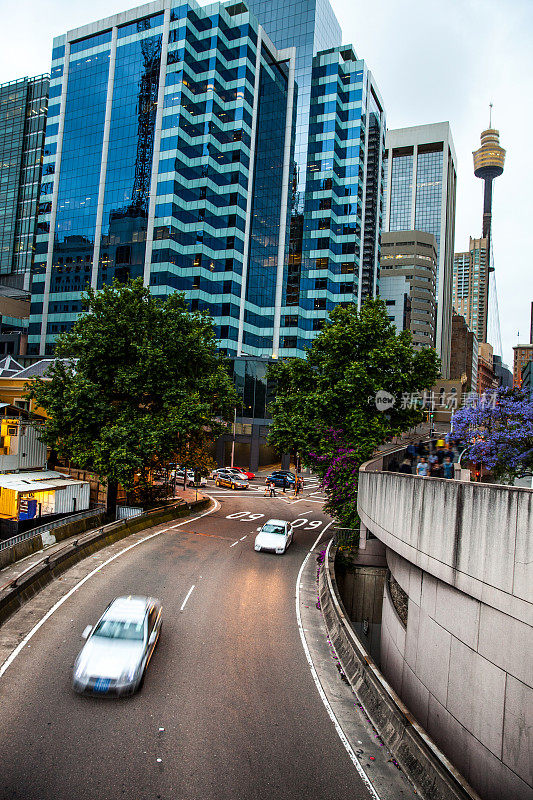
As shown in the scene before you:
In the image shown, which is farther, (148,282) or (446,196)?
(446,196)

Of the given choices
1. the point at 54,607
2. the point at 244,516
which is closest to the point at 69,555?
the point at 54,607

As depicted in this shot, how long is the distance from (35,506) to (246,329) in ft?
175

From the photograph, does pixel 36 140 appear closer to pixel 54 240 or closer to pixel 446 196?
pixel 54 240

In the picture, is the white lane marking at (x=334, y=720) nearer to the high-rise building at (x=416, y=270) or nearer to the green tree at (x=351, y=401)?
the green tree at (x=351, y=401)

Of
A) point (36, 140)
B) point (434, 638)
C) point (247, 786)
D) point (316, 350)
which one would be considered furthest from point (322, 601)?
point (36, 140)

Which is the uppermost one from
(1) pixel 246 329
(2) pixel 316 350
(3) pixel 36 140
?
(3) pixel 36 140

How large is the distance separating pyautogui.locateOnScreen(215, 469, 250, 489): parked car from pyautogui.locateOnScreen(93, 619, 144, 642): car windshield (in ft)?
121

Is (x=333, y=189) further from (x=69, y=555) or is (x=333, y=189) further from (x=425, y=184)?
(x=425, y=184)

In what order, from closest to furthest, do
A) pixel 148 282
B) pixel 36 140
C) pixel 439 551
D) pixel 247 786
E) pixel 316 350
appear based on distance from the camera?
pixel 247 786, pixel 439 551, pixel 316 350, pixel 148 282, pixel 36 140

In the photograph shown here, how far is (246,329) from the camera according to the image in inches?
2955

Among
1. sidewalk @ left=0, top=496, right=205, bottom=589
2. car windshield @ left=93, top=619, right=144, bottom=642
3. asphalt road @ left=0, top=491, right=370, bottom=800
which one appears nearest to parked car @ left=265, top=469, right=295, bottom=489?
sidewalk @ left=0, top=496, right=205, bottom=589

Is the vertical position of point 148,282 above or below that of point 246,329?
above

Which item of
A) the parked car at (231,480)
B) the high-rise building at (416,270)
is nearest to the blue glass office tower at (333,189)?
the parked car at (231,480)

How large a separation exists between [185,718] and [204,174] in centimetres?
7336
